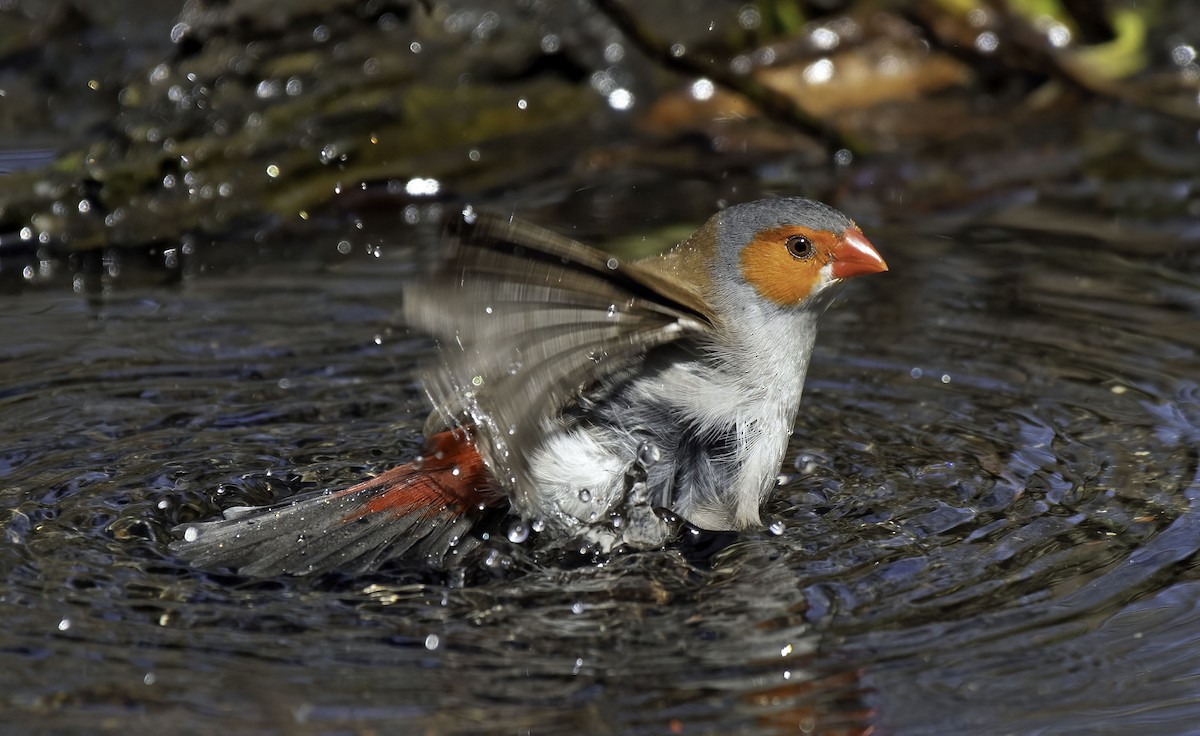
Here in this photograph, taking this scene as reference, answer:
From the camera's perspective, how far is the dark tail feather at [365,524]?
10.6ft

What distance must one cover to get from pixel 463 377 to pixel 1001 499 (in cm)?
145

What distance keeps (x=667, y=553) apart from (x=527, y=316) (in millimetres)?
847

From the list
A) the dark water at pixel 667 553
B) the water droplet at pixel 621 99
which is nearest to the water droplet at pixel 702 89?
the water droplet at pixel 621 99

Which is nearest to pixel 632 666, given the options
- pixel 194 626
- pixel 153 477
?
pixel 194 626

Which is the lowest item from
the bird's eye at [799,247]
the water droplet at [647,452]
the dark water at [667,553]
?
the dark water at [667,553]

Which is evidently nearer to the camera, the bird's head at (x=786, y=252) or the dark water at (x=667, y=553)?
the dark water at (x=667, y=553)

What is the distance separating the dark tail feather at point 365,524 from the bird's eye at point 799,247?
0.89 m

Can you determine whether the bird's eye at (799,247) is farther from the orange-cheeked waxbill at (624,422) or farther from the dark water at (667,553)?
the dark water at (667,553)

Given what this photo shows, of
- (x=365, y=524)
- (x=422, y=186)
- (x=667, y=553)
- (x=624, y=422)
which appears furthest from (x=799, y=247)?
(x=422, y=186)

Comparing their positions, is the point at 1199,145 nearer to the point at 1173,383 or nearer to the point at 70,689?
the point at 1173,383

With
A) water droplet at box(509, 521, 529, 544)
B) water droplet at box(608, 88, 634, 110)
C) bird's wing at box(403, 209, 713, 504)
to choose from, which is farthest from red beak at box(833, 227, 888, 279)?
water droplet at box(608, 88, 634, 110)

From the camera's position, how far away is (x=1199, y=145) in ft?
21.3

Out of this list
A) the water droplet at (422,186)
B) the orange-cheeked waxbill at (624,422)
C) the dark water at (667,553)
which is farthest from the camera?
the water droplet at (422,186)

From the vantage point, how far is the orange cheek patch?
3480 millimetres
